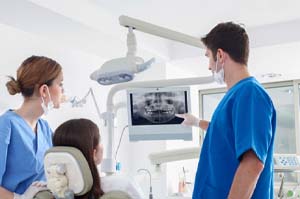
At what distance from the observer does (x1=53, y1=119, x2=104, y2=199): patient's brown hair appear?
1.28 meters

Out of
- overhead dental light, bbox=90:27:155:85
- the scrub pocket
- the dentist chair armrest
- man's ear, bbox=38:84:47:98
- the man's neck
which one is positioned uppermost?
overhead dental light, bbox=90:27:155:85

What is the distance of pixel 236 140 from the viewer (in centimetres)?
128

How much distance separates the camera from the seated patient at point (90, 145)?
1.28 m

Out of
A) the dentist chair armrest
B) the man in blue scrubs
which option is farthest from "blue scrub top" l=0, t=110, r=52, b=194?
the man in blue scrubs

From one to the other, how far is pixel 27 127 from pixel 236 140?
0.91 meters

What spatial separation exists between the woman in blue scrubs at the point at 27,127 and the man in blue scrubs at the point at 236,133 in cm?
69

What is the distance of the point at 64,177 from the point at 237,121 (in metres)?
0.61

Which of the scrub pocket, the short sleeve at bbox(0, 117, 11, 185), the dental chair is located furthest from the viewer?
the short sleeve at bbox(0, 117, 11, 185)

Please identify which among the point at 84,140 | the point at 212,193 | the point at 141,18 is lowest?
the point at 212,193

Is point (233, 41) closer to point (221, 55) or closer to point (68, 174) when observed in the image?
point (221, 55)

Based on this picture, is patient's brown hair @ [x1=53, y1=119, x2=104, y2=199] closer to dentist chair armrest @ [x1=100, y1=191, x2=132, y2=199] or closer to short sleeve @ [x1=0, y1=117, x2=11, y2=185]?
dentist chair armrest @ [x1=100, y1=191, x2=132, y2=199]

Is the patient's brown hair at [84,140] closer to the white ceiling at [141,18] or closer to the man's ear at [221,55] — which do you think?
the man's ear at [221,55]

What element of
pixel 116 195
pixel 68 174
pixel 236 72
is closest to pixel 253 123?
pixel 236 72

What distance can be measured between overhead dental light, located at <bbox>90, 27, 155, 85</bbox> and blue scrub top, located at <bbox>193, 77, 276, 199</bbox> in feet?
1.52
